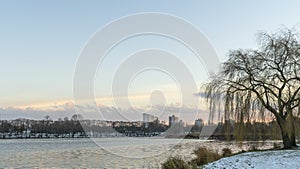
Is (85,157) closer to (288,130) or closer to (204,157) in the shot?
(204,157)

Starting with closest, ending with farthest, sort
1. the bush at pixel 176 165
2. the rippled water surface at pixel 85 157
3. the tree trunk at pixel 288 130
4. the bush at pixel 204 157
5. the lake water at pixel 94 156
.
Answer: the bush at pixel 176 165 → the bush at pixel 204 157 → the tree trunk at pixel 288 130 → the rippled water surface at pixel 85 157 → the lake water at pixel 94 156

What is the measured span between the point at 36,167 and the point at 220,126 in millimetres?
12510

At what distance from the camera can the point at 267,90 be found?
23109 millimetres

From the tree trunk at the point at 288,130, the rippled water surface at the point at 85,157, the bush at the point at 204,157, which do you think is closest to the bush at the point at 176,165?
the rippled water surface at the point at 85,157

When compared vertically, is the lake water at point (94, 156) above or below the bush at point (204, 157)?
below

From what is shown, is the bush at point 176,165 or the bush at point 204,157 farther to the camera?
the bush at point 204,157

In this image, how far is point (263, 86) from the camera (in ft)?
75.8

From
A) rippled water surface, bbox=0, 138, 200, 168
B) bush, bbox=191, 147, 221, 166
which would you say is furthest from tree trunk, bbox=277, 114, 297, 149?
rippled water surface, bbox=0, 138, 200, 168

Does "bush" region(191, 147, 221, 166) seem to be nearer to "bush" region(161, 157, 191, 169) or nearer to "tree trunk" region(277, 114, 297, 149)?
"bush" region(161, 157, 191, 169)

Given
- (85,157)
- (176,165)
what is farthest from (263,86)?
(85,157)

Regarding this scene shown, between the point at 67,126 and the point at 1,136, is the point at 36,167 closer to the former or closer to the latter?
the point at 67,126

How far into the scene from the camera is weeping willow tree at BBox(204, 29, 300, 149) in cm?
2242

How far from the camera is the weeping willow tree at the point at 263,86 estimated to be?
883 inches

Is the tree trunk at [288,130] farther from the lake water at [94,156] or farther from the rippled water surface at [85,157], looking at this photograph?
the rippled water surface at [85,157]
